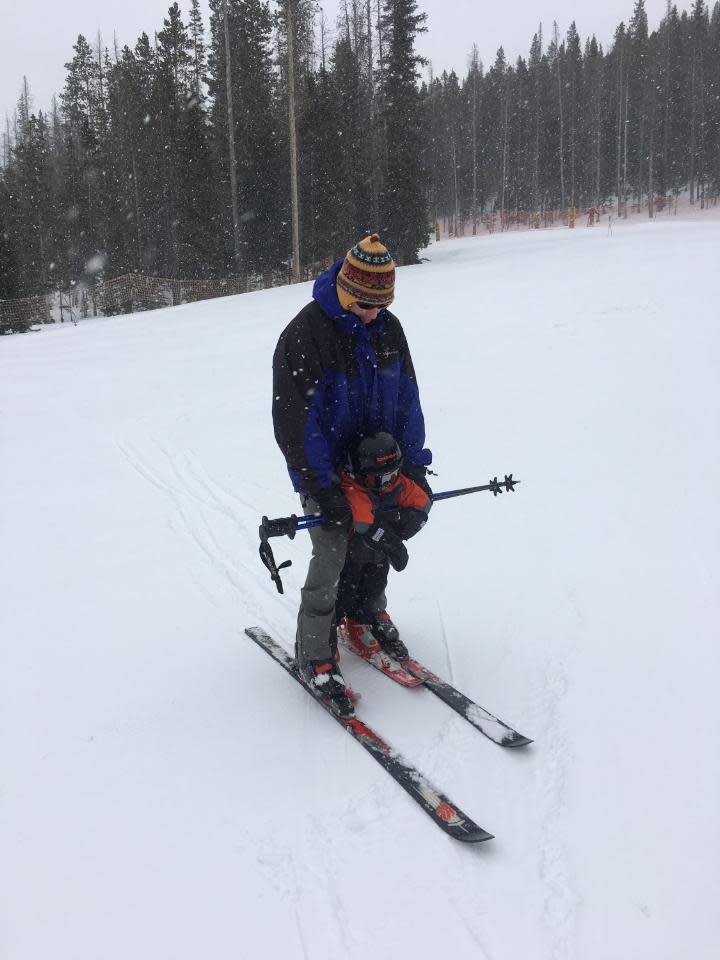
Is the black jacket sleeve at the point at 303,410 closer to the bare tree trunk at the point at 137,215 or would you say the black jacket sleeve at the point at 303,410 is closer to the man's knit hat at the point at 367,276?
the man's knit hat at the point at 367,276

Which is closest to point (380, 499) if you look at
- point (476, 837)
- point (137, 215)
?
point (476, 837)

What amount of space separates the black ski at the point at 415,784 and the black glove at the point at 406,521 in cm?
89

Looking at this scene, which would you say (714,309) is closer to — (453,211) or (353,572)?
(353,572)

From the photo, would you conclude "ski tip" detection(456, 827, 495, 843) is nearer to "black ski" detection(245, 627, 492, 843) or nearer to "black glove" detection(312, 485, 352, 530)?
"black ski" detection(245, 627, 492, 843)

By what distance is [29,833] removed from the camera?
2.50 metres

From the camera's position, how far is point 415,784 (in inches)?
107

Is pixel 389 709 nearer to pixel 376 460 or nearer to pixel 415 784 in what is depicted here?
pixel 415 784

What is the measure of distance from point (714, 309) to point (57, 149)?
209 feet

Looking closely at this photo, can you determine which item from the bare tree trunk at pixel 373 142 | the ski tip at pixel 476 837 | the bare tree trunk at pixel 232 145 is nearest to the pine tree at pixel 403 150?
the bare tree trunk at pixel 373 142

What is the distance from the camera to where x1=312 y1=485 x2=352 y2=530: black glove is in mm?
3025

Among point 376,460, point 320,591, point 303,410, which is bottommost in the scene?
point 320,591

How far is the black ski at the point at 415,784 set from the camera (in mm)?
2459

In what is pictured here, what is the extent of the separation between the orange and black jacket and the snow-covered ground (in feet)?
3.04

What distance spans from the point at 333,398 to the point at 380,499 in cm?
53
